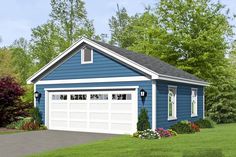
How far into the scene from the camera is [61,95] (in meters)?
21.0

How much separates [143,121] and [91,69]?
13.9ft

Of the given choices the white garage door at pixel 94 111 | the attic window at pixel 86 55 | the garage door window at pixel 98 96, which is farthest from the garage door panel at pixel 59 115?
the attic window at pixel 86 55

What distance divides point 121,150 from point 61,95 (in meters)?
9.67

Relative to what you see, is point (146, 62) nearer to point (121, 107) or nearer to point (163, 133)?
point (121, 107)

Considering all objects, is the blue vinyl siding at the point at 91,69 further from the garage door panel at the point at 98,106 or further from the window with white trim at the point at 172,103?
A: the window with white trim at the point at 172,103

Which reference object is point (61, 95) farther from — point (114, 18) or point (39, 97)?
point (114, 18)

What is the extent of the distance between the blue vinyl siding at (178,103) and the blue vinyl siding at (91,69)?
155 centimetres

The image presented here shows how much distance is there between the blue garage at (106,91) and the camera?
1797cm

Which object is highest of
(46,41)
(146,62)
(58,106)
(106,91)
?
(46,41)

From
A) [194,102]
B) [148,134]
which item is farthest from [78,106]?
[194,102]

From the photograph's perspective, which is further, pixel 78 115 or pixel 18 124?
pixel 18 124

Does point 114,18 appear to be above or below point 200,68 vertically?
above

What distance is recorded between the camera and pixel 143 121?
17.4 meters

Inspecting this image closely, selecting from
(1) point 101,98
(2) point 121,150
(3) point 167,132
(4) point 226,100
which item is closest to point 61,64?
(1) point 101,98
